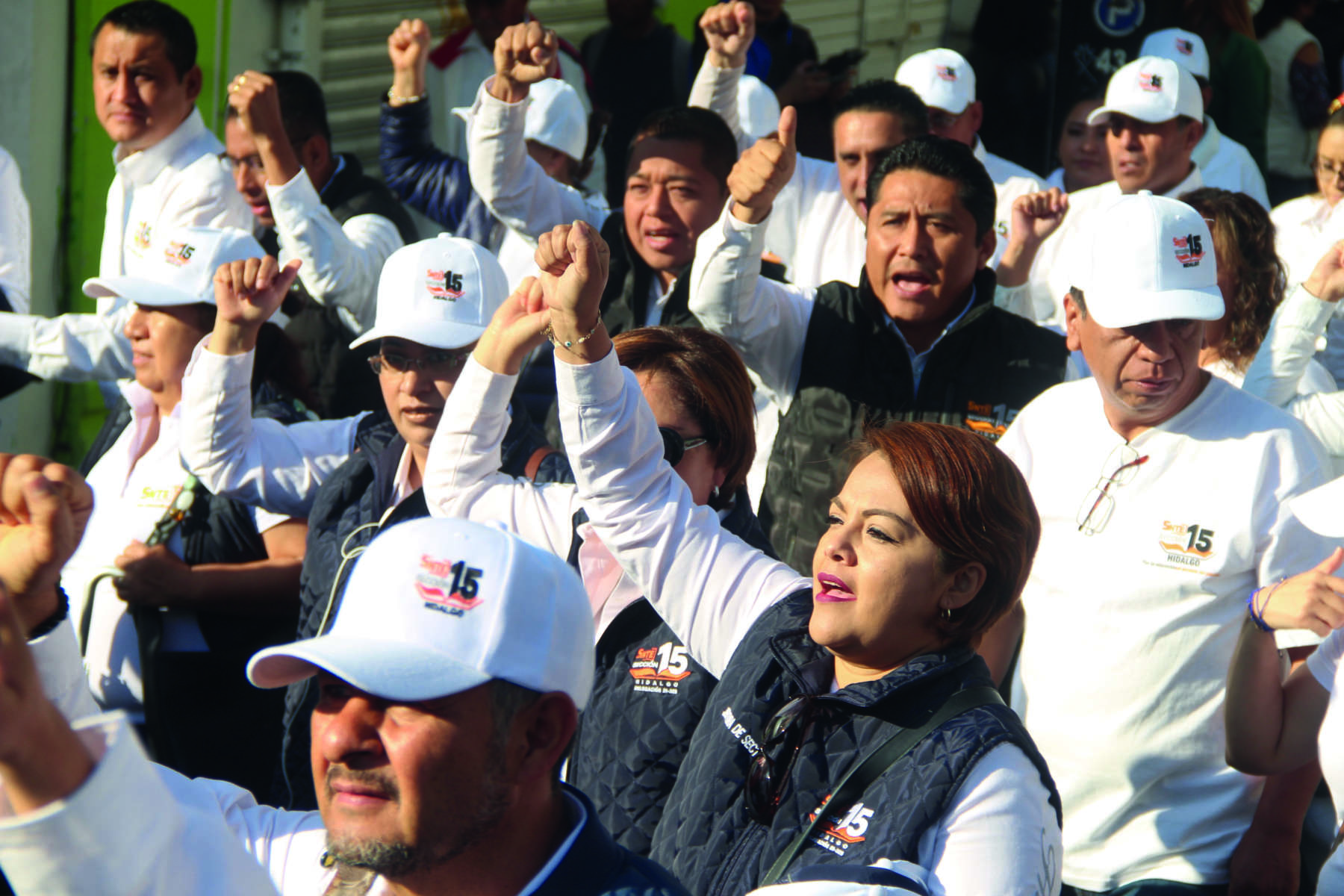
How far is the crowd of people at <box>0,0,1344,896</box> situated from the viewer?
74.5 inches

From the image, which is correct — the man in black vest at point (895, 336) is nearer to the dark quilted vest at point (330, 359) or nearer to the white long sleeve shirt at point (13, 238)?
the dark quilted vest at point (330, 359)

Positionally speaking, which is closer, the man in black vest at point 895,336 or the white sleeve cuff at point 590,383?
the white sleeve cuff at point 590,383

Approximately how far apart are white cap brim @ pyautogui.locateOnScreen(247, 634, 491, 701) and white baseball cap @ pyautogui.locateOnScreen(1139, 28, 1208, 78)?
20.3 feet

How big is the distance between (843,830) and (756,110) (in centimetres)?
500

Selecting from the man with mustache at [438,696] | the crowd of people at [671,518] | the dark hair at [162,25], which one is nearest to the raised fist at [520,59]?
the crowd of people at [671,518]

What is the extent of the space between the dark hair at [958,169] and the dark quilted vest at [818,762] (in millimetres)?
1845

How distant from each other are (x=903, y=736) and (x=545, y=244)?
44.5 inches

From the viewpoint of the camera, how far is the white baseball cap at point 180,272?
13.9ft

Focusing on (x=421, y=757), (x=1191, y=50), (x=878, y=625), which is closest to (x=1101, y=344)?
(x=878, y=625)

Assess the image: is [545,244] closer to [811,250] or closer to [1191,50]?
[811,250]

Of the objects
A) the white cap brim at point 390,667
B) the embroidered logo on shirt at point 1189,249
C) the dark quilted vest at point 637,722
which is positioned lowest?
the dark quilted vest at point 637,722

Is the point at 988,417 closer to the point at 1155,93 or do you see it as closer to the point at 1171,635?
the point at 1171,635

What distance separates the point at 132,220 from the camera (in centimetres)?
555

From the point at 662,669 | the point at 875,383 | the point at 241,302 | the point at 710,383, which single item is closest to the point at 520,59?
the point at 241,302
